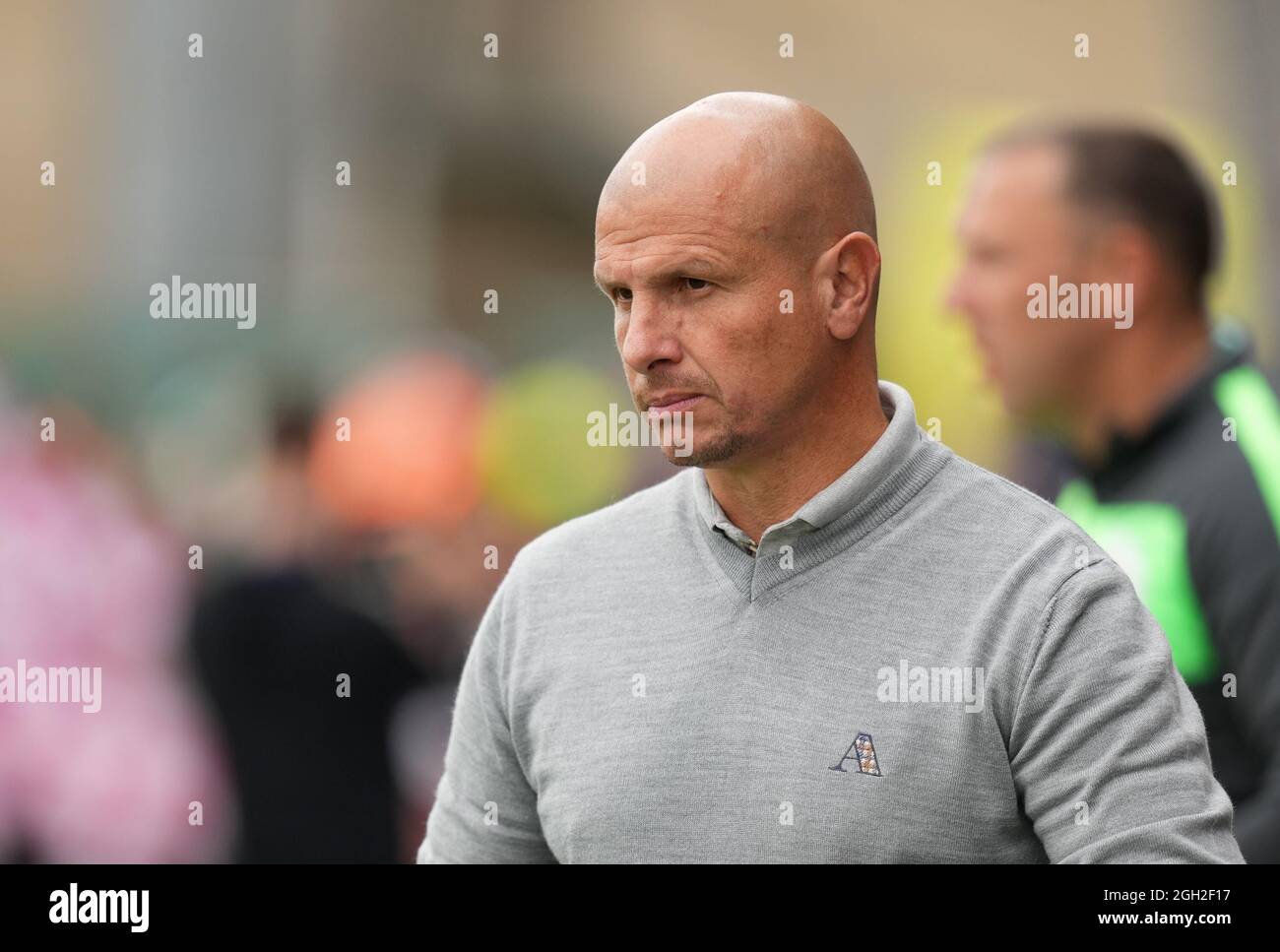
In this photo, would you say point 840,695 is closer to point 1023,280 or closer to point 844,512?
point 844,512

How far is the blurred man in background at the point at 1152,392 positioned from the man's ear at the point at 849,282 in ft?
3.38

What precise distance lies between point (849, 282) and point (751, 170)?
19 cm

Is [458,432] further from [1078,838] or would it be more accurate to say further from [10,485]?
[1078,838]

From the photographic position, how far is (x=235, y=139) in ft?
17.8

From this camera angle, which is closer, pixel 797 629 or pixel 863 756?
pixel 863 756

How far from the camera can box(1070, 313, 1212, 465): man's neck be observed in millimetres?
3111

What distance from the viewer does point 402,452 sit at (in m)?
4.65

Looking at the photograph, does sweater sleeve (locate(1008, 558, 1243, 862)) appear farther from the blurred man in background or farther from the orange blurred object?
the orange blurred object

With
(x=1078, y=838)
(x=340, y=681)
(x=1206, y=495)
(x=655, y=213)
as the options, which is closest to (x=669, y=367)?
(x=655, y=213)

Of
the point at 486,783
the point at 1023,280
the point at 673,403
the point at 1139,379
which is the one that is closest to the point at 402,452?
the point at 1023,280

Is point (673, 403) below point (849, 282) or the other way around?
below

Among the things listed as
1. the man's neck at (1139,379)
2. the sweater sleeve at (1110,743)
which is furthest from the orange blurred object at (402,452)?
the sweater sleeve at (1110,743)

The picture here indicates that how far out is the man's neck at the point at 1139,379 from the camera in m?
3.11

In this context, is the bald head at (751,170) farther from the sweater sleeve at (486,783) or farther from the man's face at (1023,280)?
the man's face at (1023,280)
